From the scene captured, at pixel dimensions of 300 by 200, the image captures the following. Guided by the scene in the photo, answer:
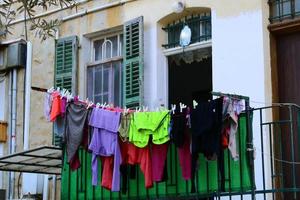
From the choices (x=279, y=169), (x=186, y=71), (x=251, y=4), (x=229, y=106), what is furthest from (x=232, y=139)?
(x=186, y=71)

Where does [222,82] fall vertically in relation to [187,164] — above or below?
above

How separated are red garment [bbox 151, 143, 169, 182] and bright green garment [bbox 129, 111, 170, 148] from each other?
6.3 inches

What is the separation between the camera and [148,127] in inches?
368

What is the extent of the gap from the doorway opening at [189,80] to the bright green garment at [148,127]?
7.06ft

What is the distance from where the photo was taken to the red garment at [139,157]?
9.38 meters

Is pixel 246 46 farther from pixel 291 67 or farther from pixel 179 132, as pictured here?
pixel 179 132

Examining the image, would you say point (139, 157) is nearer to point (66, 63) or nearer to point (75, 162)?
point (75, 162)

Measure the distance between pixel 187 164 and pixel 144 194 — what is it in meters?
0.89

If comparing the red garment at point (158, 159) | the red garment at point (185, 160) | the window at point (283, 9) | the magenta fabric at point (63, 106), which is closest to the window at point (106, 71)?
the magenta fabric at point (63, 106)

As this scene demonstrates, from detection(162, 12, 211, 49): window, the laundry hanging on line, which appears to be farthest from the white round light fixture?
the laundry hanging on line

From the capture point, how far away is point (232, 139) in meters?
8.71

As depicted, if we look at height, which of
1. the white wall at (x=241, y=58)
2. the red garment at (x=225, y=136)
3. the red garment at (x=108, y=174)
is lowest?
the red garment at (x=108, y=174)

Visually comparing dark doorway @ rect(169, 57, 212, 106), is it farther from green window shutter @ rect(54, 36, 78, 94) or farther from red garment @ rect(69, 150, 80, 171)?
red garment @ rect(69, 150, 80, 171)

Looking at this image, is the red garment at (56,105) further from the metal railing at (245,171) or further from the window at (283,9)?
the window at (283,9)
